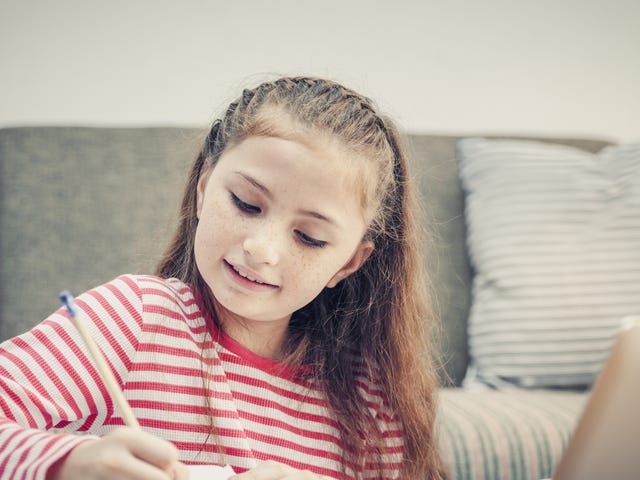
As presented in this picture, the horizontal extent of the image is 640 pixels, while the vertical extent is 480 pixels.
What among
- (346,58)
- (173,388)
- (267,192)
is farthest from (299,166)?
(346,58)

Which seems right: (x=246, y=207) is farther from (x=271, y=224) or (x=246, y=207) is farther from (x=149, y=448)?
(x=149, y=448)

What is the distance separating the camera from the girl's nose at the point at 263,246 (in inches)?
23.4

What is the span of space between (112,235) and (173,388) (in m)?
0.45

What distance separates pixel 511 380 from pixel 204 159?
0.60m

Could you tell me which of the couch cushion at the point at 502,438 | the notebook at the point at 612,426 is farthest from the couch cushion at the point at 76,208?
the notebook at the point at 612,426

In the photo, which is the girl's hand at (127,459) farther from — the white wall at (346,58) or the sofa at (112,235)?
the white wall at (346,58)

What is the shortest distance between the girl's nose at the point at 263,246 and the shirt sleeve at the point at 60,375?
129 mm

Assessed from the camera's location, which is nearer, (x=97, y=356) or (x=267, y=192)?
(x=97, y=356)

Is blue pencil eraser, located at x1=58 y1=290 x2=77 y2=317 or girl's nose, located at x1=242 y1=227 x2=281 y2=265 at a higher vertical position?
blue pencil eraser, located at x1=58 y1=290 x2=77 y2=317

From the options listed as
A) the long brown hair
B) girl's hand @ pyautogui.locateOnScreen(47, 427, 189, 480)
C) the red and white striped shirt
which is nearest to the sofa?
the long brown hair

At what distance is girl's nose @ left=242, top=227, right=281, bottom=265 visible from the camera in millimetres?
594

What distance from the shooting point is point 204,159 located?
78cm

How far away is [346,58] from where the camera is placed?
135cm

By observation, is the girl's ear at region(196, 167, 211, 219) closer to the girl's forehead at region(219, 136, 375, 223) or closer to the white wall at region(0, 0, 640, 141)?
the girl's forehead at region(219, 136, 375, 223)
